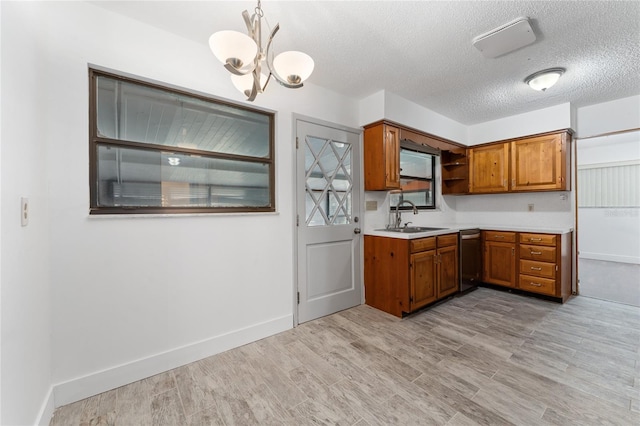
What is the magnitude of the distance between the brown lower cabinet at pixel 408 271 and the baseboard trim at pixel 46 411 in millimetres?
2764

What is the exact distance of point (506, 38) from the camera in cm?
206

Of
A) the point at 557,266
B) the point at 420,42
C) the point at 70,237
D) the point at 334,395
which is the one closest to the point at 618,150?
the point at 557,266

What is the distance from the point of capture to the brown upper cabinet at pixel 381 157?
3.08 meters

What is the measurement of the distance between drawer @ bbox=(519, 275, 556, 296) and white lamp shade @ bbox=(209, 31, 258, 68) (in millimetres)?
4139

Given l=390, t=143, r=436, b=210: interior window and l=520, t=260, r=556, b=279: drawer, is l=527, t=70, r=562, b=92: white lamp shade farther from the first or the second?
l=520, t=260, r=556, b=279: drawer

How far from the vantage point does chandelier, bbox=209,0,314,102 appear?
1.18 metres

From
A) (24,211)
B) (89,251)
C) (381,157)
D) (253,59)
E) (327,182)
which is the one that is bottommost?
(89,251)

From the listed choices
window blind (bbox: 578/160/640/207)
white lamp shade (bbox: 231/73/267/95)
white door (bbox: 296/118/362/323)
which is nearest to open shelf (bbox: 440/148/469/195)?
white door (bbox: 296/118/362/323)

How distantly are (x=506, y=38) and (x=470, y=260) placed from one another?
2.68 meters

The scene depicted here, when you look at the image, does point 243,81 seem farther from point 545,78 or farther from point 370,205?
point 545,78

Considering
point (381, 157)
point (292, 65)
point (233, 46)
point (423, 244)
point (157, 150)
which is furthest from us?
point (381, 157)

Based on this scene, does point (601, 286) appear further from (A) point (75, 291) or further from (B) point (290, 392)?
(A) point (75, 291)

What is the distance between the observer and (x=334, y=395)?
1703mm

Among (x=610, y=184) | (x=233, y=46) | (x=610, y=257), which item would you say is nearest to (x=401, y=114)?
(x=233, y=46)
